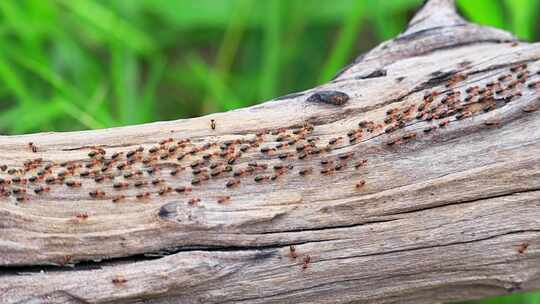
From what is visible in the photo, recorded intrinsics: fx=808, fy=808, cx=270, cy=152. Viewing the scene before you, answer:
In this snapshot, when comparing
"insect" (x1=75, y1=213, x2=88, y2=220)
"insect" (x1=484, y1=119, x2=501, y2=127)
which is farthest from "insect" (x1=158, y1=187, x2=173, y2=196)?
"insect" (x1=484, y1=119, x2=501, y2=127)

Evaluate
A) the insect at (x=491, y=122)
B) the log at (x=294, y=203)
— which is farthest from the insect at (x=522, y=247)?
the insect at (x=491, y=122)

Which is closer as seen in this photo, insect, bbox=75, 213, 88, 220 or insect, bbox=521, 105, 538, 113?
insect, bbox=75, 213, 88, 220

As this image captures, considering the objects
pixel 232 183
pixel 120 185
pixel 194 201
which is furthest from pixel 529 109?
pixel 120 185

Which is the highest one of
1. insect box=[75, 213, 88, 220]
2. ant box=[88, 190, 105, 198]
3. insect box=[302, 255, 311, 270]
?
ant box=[88, 190, 105, 198]

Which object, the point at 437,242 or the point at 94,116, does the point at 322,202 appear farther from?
the point at 94,116

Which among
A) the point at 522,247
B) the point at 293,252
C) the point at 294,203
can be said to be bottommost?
the point at 522,247

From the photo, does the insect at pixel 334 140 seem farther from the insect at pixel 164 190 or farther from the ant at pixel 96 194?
the ant at pixel 96 194

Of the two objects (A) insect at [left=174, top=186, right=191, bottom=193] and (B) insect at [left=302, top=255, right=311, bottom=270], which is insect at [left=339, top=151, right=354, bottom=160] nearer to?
A: (B) insect at [left=302, top=255, right=311, bottom=270]

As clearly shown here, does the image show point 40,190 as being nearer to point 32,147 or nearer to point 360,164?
point 32,147
